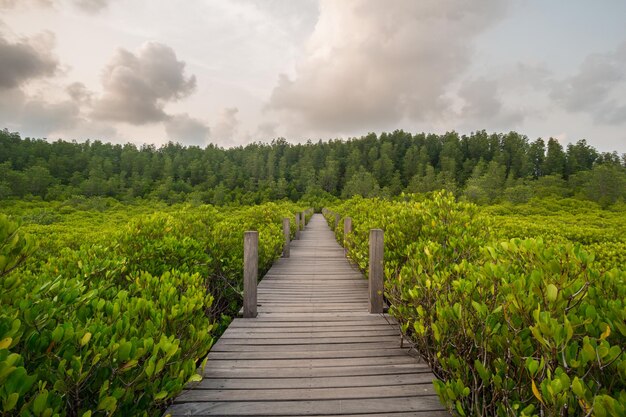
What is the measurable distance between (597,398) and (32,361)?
2.97 meters

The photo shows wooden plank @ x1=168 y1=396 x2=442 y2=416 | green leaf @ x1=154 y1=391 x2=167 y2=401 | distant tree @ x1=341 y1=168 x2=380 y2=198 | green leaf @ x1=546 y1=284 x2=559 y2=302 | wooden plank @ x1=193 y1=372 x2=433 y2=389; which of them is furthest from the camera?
distant tree @ x1=341 y1=168 x2=380 y2=198

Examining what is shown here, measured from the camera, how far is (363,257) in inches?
271

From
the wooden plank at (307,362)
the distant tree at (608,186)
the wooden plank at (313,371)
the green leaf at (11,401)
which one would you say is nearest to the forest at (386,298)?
the green leaf at (11,401)

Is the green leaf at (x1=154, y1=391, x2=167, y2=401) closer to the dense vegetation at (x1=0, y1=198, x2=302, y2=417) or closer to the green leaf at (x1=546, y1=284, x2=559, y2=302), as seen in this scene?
the dense vegetation at (x1=0, y1=198, x2=302, y2=417)

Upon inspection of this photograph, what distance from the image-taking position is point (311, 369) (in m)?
3.56

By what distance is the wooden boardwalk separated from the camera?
2.88 meters

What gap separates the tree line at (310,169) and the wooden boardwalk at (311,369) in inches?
2273

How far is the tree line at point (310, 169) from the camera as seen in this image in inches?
2618

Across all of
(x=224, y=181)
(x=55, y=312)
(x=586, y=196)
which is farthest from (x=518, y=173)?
(x=55, y=312)

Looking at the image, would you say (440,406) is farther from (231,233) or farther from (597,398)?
(231,233)

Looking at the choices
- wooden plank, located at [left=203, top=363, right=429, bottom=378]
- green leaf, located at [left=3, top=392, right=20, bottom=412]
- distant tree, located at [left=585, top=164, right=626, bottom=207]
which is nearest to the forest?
green leaf, located at [left=3, top=392, right=20, bottom=412]

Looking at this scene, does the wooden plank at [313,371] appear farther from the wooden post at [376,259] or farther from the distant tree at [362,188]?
the distant tree at [362,188]

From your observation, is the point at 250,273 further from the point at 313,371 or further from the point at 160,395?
the point at 160,395

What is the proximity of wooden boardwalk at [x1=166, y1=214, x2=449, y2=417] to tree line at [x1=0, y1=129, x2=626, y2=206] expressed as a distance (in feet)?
189
